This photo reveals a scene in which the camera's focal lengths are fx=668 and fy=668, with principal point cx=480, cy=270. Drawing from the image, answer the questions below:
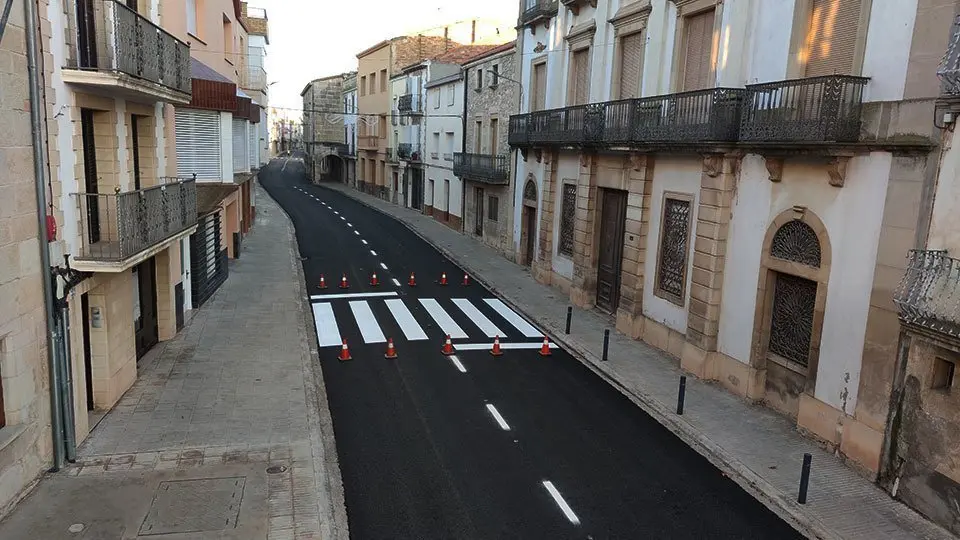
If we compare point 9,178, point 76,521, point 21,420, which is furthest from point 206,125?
point 76,521

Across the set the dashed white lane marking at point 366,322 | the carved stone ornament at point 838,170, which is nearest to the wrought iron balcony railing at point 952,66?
the carved stone ornament at point 838,170

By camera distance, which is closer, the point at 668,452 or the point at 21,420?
the point at 21,420

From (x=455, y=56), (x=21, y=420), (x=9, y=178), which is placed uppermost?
(x=455, y=56)

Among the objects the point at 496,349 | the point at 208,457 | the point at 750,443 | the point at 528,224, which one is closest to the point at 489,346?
the point at 496,349

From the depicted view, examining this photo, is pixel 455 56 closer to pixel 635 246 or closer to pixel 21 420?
pixel 635 246

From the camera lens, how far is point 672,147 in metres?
14.3

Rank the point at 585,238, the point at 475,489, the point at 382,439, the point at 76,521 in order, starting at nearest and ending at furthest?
the point at 76,521 < the point at 475,489 < the point at 382,439 < the point at 585,238

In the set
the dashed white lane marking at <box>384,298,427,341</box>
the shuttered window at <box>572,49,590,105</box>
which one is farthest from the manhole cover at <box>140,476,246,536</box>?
the shuttered window at <box>572,49,590,105</box>

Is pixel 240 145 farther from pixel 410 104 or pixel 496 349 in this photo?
pixel 410 104

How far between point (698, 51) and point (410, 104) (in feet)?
99.0

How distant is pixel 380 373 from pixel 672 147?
7739 millimetres

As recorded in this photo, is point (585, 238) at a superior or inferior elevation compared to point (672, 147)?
inferior

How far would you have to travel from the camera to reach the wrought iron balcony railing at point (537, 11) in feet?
71.8

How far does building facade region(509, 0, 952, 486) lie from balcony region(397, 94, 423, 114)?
22678mm
